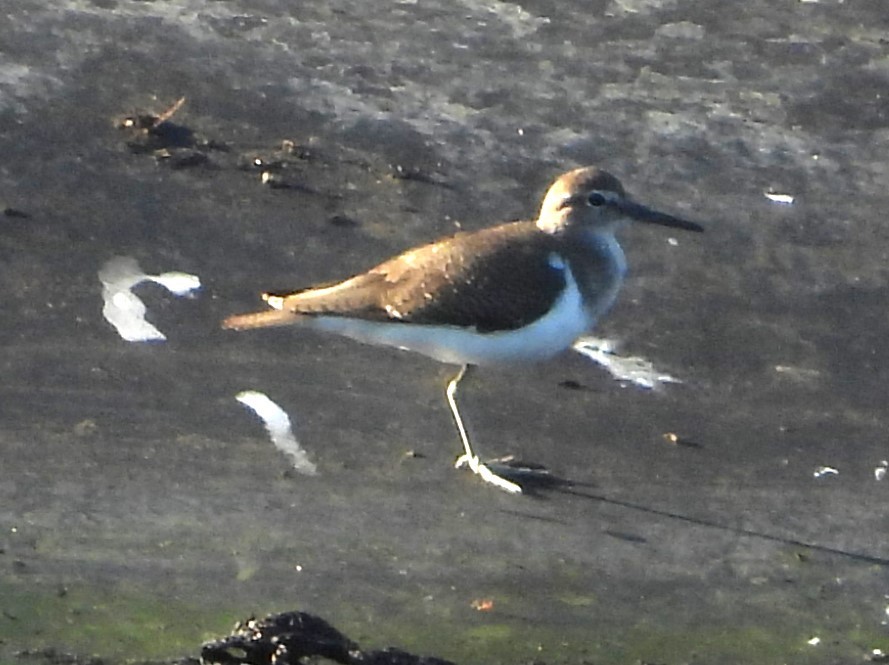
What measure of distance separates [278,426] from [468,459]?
0.74m

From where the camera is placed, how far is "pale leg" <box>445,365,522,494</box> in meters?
6.47

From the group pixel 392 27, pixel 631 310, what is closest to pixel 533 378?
pixel 631 310

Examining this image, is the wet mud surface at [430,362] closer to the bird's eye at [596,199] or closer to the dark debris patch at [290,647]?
the dark debris patch at [290,647]

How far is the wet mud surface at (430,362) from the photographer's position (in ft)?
19.1

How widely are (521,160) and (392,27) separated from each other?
151 cm

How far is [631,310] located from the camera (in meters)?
7.83

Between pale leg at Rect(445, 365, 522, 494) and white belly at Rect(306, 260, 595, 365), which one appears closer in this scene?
pale leg at Rect(445, 365, 522, 494)

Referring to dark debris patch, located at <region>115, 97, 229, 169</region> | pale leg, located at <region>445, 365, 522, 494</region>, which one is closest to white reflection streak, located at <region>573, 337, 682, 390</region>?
pale leg, located at <region>445, 365, 522, 494</region>

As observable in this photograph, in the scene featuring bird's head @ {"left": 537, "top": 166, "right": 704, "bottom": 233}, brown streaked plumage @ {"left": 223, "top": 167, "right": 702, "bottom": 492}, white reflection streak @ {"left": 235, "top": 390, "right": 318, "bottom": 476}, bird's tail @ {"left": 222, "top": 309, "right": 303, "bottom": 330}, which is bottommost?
white reflection streak @ {"left": 235, "top": 390, "right": 318, "bottom": 476}

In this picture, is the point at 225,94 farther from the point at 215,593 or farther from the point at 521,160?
the point at 215,593

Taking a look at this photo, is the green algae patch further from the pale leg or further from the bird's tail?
the bird's tail

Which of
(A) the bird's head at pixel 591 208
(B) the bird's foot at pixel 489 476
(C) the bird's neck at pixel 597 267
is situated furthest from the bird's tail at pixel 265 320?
(A) the bird's head at pixel 591 208

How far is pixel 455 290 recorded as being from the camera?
22.5ft

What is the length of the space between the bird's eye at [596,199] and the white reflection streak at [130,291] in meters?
1.71
